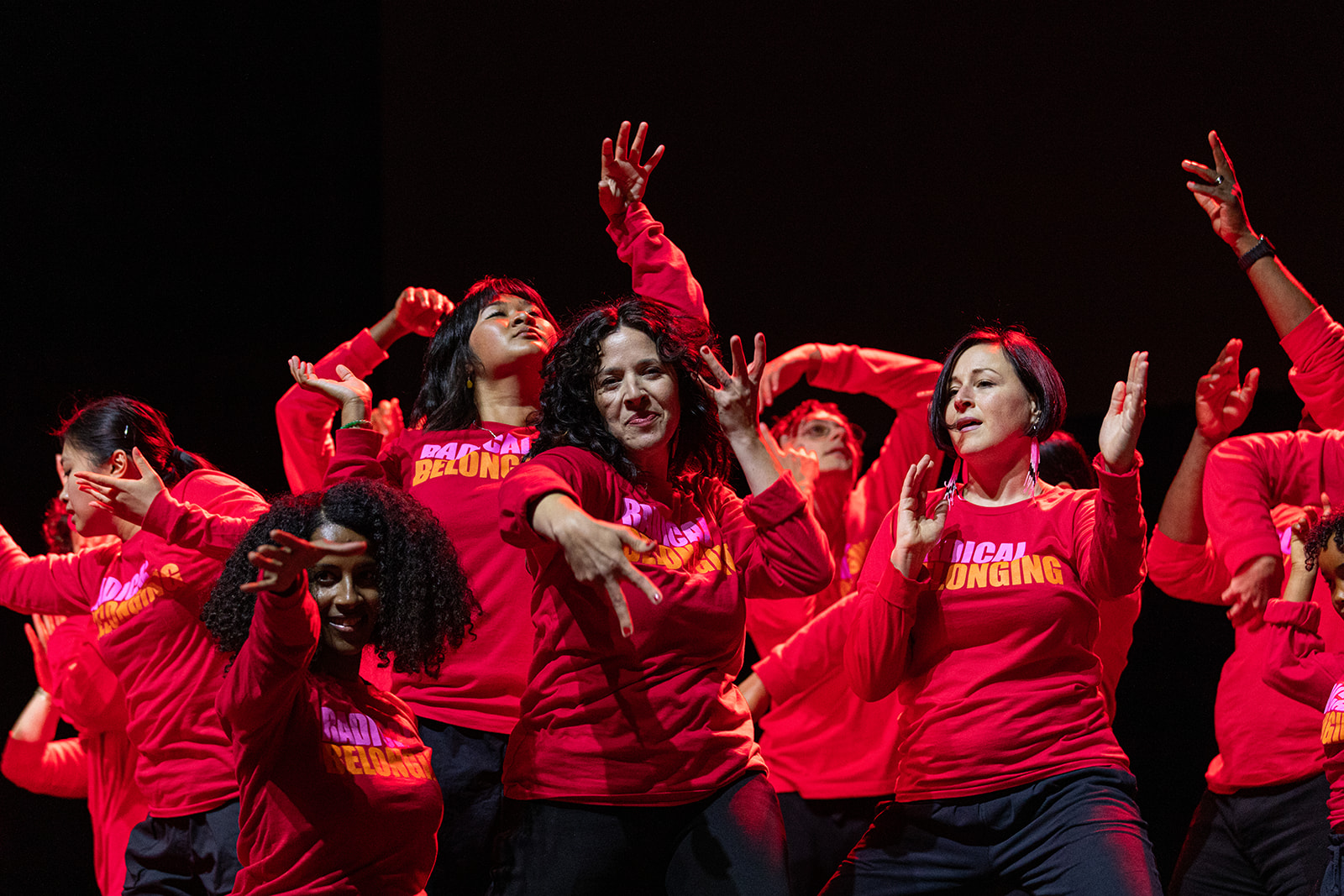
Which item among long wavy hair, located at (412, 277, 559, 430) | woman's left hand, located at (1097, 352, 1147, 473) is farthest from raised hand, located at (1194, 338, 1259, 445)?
long wavy hair, located at (412, 277, 559, 430)

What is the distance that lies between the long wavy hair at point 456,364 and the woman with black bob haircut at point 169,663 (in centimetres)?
44

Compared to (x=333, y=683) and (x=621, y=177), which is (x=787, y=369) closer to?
(x=621, y=177)

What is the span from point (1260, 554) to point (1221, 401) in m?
0.36

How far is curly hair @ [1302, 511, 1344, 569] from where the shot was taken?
95.2 inches

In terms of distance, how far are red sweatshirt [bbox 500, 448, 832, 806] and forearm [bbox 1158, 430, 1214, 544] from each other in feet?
4.01

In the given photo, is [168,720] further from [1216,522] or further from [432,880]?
[1216,522]

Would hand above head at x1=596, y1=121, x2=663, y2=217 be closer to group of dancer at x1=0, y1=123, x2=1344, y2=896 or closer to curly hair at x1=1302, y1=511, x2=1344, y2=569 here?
group of dancer at x1=0, y1=123, x2=1344, y2=896

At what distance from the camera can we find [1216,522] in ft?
9.13

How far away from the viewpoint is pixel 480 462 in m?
2.54

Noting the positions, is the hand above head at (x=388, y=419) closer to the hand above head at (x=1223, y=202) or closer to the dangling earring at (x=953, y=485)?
the dangling earring at (x=953, y=485)

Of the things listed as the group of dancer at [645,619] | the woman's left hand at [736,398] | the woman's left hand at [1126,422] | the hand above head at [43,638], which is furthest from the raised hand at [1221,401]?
the hand above head at [43,638]

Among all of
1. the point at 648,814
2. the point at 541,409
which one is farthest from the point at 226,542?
the point at 648,814

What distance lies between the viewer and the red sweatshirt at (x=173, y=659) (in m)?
2.67

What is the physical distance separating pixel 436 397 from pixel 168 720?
931mm
